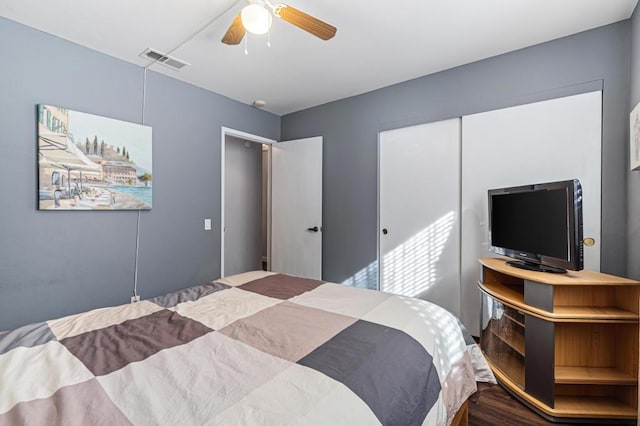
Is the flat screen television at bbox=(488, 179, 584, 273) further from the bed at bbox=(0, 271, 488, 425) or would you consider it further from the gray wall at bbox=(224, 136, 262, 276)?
the gray wall at bbox=(224, 136, 262, 276)

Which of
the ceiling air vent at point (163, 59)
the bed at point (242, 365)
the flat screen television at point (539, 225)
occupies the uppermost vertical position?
the ceiling air vent at point (163, 59)

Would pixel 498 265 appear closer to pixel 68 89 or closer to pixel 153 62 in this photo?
pixel 153 62

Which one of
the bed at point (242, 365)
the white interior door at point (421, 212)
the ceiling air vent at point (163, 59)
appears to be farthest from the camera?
the white interior door at point (421, 212)

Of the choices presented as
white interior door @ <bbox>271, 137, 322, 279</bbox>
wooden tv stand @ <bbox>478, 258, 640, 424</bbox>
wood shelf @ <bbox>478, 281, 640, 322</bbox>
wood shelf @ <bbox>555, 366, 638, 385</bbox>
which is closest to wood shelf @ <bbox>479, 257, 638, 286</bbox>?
wooden tv stand @ <bbox>478, 258, 640, 424</bbox>

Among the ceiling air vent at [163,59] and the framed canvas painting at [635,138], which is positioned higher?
the ceiling air vent at [163,59]

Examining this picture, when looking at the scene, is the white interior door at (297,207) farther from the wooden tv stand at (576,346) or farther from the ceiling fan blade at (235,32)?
the wooden tv stand at (576,346)

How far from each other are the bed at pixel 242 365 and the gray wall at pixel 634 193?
1380 mm

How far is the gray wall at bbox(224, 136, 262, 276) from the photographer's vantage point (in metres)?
4.33

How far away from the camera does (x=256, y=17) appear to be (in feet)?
4.91

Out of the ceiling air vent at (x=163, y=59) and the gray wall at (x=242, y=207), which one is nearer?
the ceiling air vent at (x=163, y=59)

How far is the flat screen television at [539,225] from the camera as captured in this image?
1.73m

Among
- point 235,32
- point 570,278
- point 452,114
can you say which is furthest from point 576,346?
point 235,32

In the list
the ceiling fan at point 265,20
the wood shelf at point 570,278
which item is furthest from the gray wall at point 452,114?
the ceiling fan at point 265,20

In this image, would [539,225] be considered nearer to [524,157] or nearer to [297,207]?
[524,157]
